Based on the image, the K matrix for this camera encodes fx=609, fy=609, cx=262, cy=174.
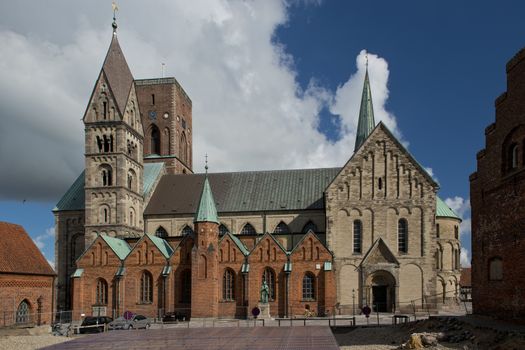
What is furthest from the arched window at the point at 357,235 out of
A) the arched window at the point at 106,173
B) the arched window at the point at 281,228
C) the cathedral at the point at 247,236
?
the arched window at the point at 106,173

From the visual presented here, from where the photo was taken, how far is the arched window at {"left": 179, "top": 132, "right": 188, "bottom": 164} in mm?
76250

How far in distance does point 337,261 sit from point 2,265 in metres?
27.8

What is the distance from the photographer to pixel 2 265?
135 feet

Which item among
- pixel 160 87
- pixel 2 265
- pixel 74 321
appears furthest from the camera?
pixel 160 87

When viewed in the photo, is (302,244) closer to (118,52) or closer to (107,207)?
(107,207)

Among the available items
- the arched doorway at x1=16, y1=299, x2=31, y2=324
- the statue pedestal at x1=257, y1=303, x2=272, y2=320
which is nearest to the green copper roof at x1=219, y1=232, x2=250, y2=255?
the statue pedestal at x1=257, y1=303, x2=272, y2=320

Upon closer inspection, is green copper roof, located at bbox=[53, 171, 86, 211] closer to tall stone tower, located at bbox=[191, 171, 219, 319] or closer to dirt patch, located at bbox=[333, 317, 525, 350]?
tall stone tower, located at bbox=[191, 171, 219, 319]

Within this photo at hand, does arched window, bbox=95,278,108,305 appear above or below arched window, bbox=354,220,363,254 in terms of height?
below

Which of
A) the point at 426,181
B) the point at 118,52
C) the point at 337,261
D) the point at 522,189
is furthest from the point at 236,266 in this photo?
the point at 522,189

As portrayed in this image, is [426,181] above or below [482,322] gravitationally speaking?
above

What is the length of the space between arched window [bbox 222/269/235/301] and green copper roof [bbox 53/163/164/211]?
15314mm

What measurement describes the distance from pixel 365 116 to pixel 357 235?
71.9 ft

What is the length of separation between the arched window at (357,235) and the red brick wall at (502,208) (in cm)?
1910

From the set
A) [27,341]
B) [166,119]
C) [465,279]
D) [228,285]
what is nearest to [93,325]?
[27,341]
